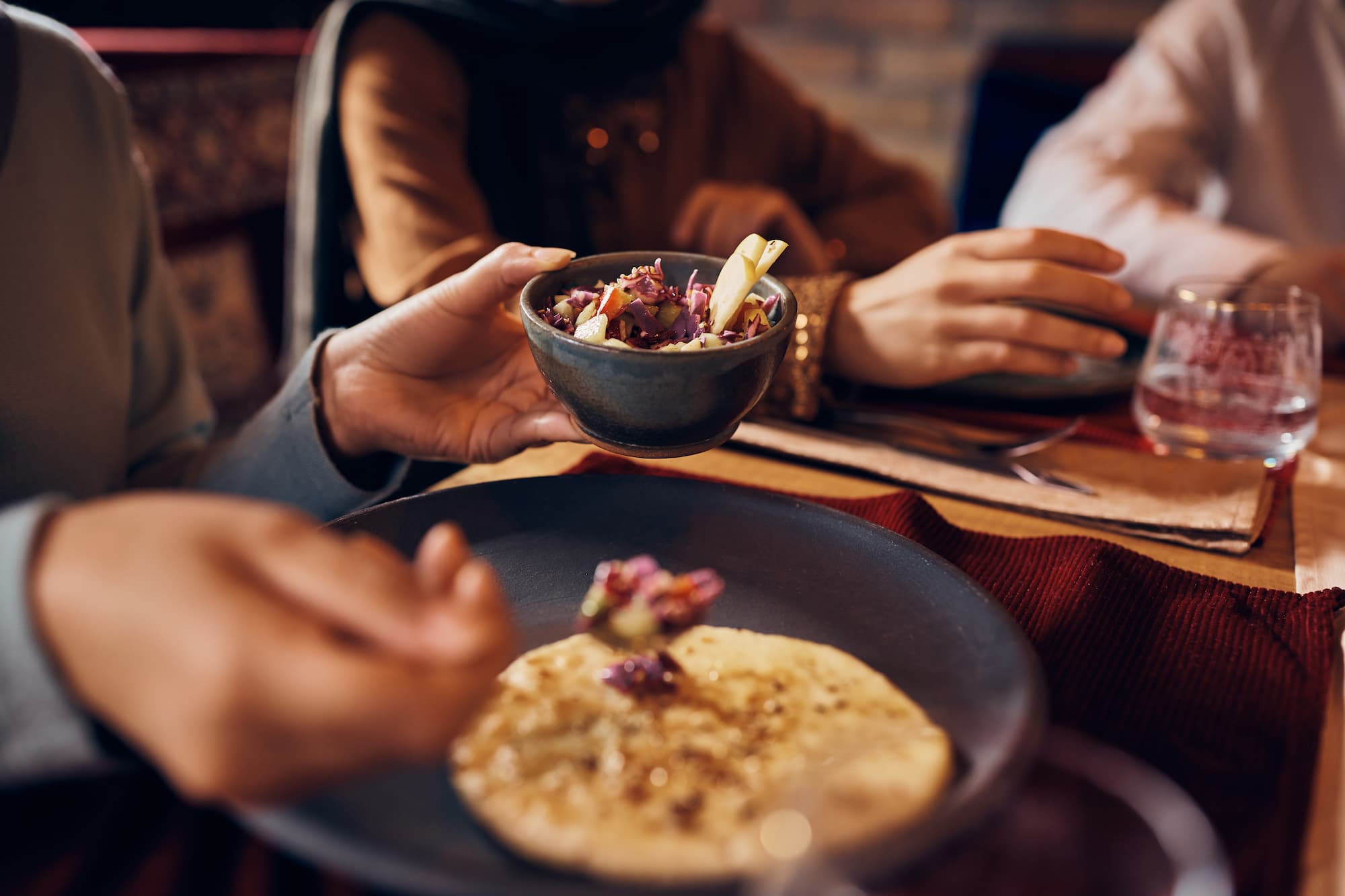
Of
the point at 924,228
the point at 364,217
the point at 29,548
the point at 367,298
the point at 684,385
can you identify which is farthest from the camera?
the point at 924,228

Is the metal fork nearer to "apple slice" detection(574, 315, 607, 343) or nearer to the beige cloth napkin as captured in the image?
the beige cloth napkin

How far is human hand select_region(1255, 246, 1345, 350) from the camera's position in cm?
110

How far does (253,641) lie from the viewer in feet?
1.08

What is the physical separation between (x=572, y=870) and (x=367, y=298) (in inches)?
42.4

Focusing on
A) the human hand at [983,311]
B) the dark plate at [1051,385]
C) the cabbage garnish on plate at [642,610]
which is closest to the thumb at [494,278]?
the cabbage garnish on plate at [642,610]

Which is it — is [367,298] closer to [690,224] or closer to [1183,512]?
[690,224]

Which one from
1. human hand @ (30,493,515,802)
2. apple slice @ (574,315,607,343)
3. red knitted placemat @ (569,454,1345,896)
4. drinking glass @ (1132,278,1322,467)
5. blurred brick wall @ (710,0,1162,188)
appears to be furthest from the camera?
blurred brick wall @ (710,0,1162,188)

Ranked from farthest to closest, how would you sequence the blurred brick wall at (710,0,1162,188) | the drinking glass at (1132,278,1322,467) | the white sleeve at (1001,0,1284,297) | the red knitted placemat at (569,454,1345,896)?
the blurred brick wall at (710,0,1162,188) → the white sleeve at (1001,0,1284,297) → the drinking glass at (1132,278,1322,467) → the red knitted placemat at (569,454,1345,896)

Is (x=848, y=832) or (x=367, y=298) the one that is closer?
(x=848, y=832)

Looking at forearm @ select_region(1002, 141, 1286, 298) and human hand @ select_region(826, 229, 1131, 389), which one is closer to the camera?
human hand @ select_region(826, 229, 1131, 389)

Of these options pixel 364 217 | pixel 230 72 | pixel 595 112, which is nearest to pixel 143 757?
pixel 364 217

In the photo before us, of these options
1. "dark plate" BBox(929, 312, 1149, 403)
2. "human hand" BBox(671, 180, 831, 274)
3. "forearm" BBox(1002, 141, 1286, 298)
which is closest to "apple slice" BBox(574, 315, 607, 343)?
"dark plate" BBox(929, 312, 1149, 403)

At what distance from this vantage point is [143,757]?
0.39 meters

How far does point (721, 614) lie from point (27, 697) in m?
0.36
